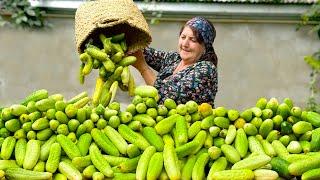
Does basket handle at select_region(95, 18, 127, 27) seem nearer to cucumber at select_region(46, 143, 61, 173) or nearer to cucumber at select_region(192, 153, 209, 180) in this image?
cucumber at select_region(46, 143, 61, 173)

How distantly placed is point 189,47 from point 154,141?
Answer: 3.23 ft

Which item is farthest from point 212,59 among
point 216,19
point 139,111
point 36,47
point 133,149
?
point 36,47

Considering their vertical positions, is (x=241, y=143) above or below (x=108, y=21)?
below

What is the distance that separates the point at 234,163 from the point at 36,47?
4701mm

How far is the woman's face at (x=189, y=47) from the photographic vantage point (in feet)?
11.8

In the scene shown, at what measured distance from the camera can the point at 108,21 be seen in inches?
138

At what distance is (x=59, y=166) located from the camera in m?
2.68

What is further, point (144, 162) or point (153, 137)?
→ point (153, 137)

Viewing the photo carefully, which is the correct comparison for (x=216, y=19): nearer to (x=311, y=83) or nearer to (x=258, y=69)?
(x=258, y=69)

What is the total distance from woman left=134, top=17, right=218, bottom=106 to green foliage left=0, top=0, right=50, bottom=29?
3.18m

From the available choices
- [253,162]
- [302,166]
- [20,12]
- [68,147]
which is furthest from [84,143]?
[20,12]

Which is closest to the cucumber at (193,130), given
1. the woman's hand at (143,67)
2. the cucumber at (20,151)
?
the cucumber at (20,151)

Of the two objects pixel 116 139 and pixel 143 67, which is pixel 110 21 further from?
pixel 116 139

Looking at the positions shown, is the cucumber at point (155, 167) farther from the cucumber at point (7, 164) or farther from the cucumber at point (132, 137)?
the cucumber at point (7, 164)
